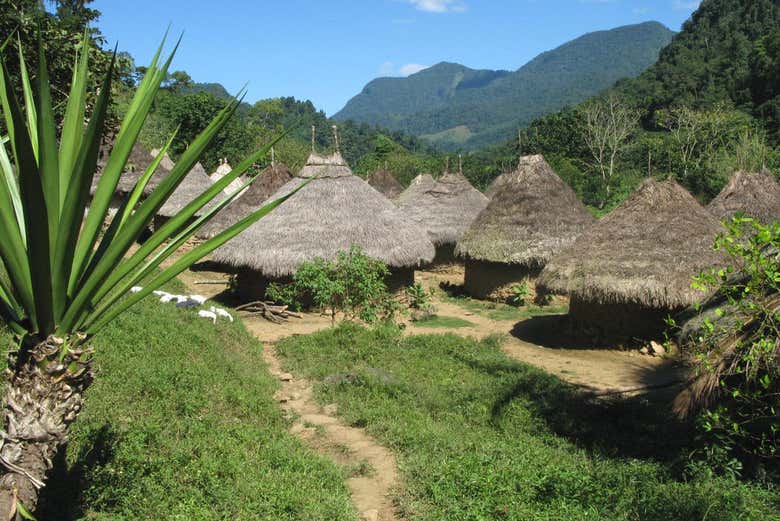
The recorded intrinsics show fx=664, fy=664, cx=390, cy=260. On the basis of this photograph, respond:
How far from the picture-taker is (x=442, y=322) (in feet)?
40.3

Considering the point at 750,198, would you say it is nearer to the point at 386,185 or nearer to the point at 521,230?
the point at 521,230

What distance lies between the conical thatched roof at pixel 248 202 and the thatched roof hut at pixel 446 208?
12.6 ft

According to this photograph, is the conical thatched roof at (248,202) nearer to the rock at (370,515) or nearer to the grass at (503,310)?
the grass at (503,310)

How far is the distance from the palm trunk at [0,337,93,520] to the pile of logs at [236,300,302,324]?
9.00 metres

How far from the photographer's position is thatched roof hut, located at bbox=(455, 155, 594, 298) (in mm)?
14031

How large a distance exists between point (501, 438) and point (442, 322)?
639cm

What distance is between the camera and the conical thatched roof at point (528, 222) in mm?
14000

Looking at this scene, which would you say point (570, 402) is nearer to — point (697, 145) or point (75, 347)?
point (75, 347)

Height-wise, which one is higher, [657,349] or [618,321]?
[618,321]

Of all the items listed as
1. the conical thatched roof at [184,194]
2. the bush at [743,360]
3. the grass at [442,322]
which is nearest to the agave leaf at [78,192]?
the bush at [743,360]

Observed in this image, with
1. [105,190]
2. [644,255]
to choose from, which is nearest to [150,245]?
[105,190]

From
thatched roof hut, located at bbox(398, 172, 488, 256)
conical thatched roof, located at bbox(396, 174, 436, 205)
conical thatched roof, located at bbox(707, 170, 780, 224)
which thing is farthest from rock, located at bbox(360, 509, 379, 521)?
conical thatched roof, located at bbox(396, 174, 436, 205)

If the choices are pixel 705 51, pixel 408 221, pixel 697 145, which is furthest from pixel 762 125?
pixel 408 221

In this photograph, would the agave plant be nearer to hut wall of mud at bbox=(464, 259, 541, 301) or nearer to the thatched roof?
hut wall of mud at bbox=(464, 259, 541, 301)
